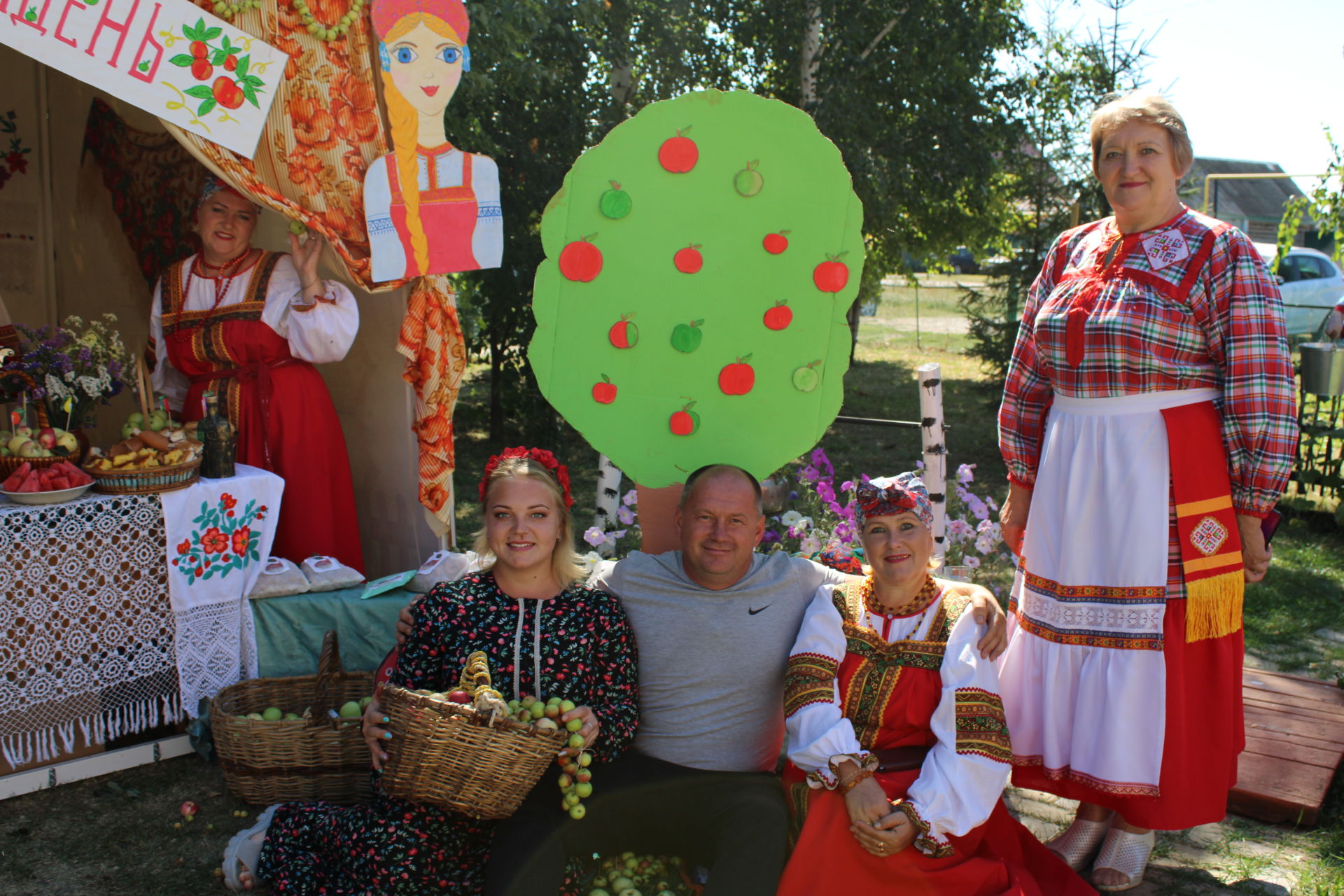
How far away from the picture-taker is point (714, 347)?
2949mm

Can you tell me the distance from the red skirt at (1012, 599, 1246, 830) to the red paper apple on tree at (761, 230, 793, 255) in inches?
53.5

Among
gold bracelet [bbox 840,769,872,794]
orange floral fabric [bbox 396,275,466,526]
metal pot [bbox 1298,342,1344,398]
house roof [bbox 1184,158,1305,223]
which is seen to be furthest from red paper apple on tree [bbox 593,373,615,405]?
house roof [bbox 1184,158,1305,223]

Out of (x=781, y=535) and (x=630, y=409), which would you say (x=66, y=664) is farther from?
(x=781, y=535)

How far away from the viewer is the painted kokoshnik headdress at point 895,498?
2525 millimetres

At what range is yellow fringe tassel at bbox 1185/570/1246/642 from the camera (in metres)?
2.67

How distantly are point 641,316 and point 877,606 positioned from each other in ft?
3.28

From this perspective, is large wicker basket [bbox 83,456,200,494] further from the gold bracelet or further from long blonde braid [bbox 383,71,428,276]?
the gold bracelet

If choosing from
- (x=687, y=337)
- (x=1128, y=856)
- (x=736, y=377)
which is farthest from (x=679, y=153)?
(x=1128, y=856)

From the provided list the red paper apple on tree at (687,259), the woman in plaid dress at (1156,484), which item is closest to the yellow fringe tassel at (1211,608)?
the woman in plaid dress at (1156,484)

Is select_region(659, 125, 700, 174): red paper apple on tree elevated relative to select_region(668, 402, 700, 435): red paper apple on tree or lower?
elevated

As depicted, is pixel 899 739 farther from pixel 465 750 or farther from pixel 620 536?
pixel 620 536

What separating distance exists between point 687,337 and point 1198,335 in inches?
51.1

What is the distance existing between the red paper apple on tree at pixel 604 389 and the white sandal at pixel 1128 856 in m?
1.79

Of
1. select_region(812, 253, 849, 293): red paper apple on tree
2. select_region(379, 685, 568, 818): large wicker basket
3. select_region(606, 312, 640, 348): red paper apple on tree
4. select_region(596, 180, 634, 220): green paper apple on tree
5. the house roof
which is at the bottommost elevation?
select_region(379, 685, 568, 818): large wicker basket
